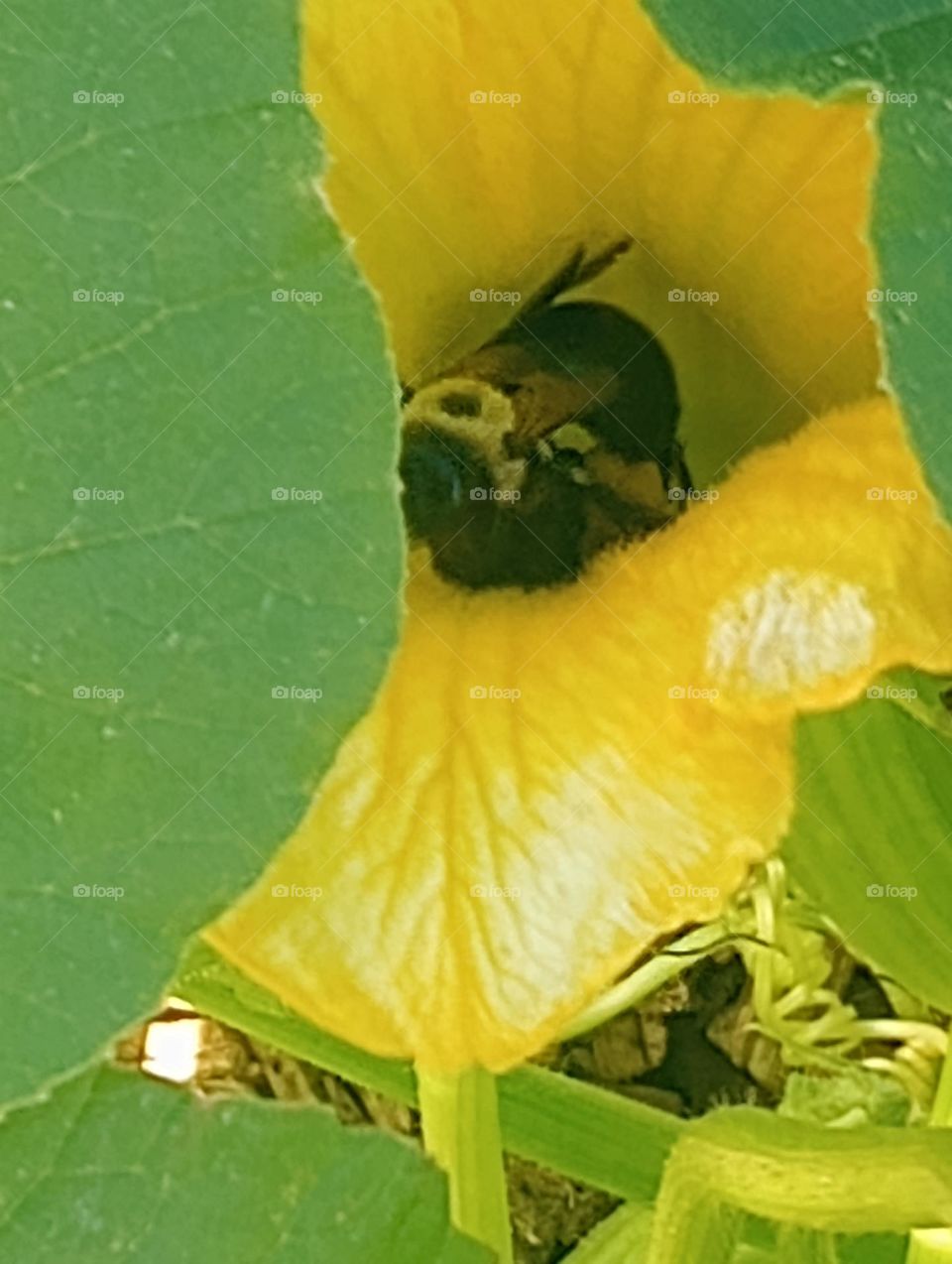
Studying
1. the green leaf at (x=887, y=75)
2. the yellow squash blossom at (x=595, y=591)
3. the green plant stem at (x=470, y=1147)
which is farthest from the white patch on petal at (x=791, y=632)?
the green plant stem at (x=470, y=1147)

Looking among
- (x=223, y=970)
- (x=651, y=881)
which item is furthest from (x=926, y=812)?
(x=223, y=970)

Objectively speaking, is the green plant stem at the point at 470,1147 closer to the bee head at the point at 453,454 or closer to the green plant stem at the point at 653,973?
the green plant stem at the point at 653,973

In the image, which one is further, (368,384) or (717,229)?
(717,229)

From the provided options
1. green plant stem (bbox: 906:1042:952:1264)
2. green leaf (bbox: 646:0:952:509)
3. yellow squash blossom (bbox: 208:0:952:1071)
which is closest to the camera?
green leaf (bbox: 646:0:952:509)

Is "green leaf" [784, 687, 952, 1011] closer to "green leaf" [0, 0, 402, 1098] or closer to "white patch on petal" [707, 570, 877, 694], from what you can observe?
"white patch on petal" [707, 570, 877, 694]

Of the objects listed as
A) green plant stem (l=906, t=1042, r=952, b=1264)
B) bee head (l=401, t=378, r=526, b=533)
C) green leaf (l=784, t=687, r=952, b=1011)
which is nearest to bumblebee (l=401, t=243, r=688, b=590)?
bee head (l=401, t=378, r=526, b=533)

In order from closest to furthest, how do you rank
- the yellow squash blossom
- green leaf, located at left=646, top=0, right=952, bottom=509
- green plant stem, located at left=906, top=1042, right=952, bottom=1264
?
1. green leaf, located at left=646, top=0, right=952, bottom=509
2. the yellow squash blossom
3. green plant stem, located at left=906, top=1042, right=952, bottom=1264

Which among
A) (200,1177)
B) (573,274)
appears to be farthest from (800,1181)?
(573,274)

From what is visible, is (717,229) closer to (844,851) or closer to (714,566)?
(714,566)
